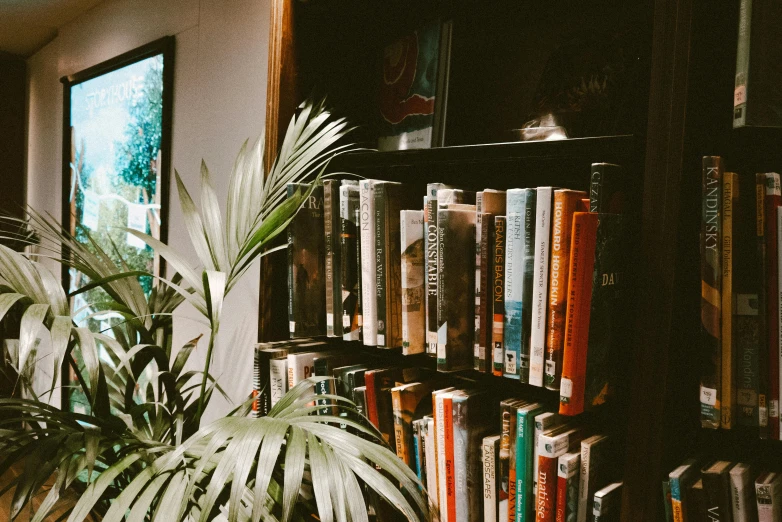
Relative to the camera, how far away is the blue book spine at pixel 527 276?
0.97 metres

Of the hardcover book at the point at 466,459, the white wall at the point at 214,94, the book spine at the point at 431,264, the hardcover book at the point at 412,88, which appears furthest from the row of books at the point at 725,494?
the white wall at the point at 214,94

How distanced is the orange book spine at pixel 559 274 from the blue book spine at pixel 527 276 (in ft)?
0.14

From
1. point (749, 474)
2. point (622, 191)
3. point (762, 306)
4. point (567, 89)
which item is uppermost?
point (567, 89)

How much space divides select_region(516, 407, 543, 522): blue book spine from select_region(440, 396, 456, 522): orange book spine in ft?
0.43

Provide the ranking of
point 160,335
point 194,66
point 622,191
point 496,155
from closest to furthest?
point 622,191 → point 496,155 → point 160,335 → point 194,66

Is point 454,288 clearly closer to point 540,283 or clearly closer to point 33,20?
point 540,283

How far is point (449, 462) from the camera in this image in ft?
3.55

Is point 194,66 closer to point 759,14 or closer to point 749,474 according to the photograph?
point 759,14

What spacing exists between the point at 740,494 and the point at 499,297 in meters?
0.44

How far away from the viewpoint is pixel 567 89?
1098 mm

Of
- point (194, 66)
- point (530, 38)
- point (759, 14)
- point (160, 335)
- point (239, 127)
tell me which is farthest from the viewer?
point (194, 66)

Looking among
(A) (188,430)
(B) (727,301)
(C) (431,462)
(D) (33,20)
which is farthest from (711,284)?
(D) (33,20)

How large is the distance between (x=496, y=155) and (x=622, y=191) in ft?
0.74

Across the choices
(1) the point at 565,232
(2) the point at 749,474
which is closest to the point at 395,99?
(1) the point at 565,232
